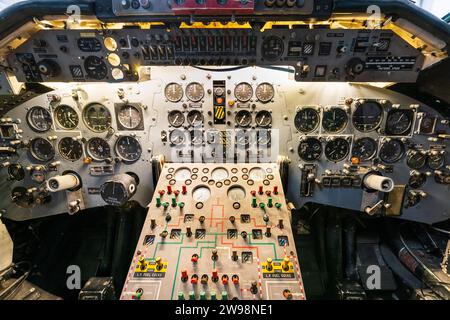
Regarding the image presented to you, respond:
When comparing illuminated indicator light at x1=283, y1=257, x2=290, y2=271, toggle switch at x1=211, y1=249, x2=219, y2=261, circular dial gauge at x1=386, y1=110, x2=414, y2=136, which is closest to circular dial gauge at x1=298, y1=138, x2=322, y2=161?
circular dial gauge at x1=386, y1=110, x2=414, y2=136

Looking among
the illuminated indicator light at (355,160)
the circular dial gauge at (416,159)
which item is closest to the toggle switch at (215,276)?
the illuminated indicator light at (355,160)

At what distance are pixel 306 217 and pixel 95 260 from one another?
329cm

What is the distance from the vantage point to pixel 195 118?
2783mm

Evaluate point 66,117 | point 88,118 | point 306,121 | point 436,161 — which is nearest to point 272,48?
point 306,121

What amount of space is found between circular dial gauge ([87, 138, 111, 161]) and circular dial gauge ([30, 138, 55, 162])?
462 mm

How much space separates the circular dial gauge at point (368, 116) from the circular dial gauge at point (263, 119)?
3.29 ft

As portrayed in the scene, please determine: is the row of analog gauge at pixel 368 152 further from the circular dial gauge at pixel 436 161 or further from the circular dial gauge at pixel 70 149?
the circular dial gauge at pixel 70 149

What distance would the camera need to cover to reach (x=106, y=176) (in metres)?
2.91

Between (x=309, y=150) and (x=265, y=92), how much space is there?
916 mm

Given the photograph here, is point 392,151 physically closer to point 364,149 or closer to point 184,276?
point 364,149

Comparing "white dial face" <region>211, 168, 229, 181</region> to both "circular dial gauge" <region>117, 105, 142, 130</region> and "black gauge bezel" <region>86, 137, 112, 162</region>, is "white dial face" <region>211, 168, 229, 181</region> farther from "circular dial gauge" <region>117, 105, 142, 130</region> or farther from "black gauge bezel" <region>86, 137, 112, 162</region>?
"black gauge bezel" <region>86, 137, 112, 162</region>

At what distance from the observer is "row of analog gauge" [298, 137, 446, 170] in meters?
2.68

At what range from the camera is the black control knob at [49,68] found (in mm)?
2197

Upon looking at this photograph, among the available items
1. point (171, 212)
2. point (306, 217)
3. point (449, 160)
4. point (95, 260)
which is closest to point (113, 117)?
point (171, 212)
